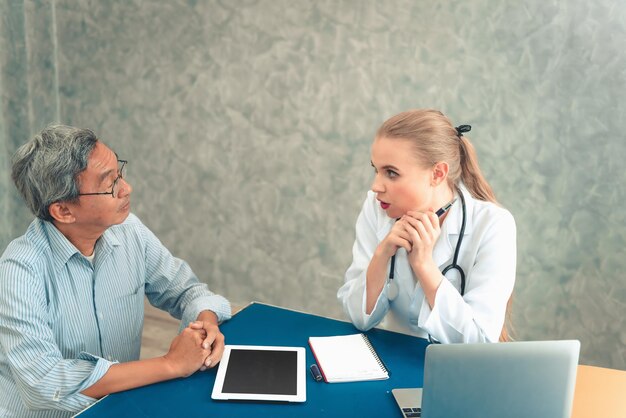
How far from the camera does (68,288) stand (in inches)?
60.2

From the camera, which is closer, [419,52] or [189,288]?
[189,288]

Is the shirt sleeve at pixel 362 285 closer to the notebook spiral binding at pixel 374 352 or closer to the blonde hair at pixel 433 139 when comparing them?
the notebook spiral binding at pixel 374 352

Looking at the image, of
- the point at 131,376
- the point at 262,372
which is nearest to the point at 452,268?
the point at 262,372

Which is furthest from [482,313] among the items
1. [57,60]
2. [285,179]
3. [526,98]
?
[57,60]

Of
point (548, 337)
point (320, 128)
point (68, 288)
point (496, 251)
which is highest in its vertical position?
point (320, 128)

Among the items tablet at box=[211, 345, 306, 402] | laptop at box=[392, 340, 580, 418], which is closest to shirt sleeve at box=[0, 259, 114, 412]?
tablet at box=[211, 345, 306, 402]

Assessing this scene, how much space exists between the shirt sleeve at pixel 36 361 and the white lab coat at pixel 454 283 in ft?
2.48

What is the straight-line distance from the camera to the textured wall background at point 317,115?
2518 mm

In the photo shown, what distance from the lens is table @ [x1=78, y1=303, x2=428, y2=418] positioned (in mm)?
1267

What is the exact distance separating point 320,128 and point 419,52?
2.07ft

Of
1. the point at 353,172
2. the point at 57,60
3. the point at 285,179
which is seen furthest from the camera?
the point at 57,60

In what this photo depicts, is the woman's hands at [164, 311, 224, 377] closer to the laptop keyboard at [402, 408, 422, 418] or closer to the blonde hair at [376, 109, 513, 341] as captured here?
the laptop keyboard at [402, 408, 422, 418]

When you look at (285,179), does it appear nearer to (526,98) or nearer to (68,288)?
(526,98)

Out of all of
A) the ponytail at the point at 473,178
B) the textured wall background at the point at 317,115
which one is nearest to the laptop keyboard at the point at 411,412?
the ponytail at the point at 473,178
